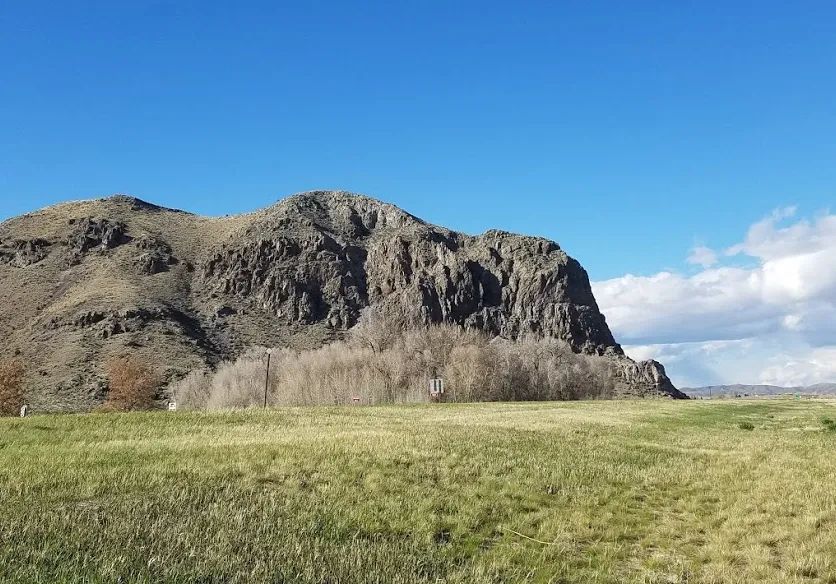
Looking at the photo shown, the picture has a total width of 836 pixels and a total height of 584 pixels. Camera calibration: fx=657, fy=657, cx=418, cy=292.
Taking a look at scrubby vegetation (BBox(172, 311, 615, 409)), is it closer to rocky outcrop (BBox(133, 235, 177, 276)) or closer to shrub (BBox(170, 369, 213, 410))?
shrub (BBox(170, 369, 213, 410))

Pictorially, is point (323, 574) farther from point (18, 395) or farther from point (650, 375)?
point (650, 375)

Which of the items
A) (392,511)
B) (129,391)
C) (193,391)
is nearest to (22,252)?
(193,391)

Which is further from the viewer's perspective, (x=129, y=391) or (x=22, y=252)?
(x=22, y=252)

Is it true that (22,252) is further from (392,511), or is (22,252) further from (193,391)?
(392,511)

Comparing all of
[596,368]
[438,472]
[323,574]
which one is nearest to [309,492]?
[438,472]

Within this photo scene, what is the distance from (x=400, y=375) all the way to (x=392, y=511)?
81.4m

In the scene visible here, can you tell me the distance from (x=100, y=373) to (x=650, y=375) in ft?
491

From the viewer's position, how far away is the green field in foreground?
9.30 m

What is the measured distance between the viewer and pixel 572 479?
16703 mm

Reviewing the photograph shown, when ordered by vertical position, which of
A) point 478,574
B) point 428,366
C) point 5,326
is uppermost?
point 5,326

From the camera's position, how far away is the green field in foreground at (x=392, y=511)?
30.5 ft

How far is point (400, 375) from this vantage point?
93625 mm

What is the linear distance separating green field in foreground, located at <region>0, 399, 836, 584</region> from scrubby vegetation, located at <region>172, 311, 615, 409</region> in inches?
2578

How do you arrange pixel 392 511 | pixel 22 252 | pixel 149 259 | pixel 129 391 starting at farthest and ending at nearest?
pixel 22 252, pixel 149 259, pixel 129 391, pixel 392 511
